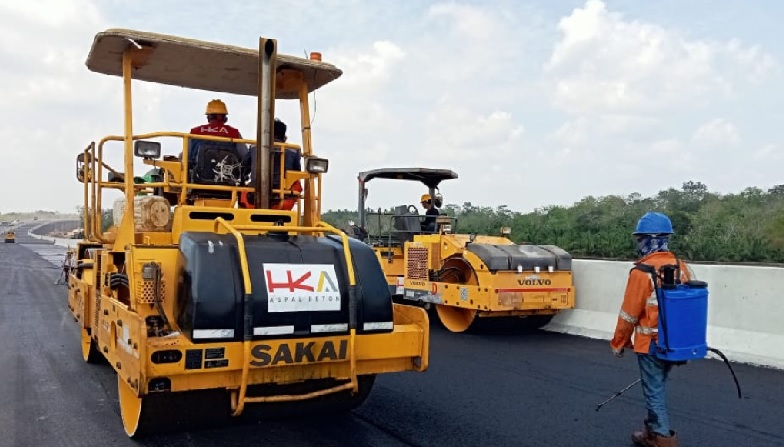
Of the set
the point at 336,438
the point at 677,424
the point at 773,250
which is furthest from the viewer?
the point at 773,250

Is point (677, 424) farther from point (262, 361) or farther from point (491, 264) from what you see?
point (491, 264)

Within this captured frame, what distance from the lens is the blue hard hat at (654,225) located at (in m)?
4.62

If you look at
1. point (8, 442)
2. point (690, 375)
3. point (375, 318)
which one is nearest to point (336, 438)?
point (375, 318)

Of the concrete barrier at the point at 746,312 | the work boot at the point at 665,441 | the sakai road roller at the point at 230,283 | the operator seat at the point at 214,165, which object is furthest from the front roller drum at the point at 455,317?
the work boot at the point at 665,441

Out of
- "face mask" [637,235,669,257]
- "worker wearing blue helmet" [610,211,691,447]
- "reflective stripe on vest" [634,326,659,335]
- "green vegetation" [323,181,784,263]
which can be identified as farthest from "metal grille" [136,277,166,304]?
"green vegetation" [323,181,784,263]

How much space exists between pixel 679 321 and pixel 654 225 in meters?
0.69

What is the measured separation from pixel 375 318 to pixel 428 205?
765cm

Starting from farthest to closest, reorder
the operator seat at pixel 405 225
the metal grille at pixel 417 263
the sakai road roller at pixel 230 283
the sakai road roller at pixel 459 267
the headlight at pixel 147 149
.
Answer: the operator seat at pixel 405 225
the metal grille at pixel 417 263
the sakai road roller at pixel 459 267
the headlight at pixel 147 149
the sakai road roller at pixel 230 283

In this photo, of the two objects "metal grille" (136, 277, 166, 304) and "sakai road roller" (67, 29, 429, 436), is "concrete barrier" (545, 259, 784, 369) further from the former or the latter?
"metal grille" (136, 277, 166, 304)

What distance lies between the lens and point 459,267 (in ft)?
32.7

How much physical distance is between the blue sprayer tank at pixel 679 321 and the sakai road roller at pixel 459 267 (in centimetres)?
447

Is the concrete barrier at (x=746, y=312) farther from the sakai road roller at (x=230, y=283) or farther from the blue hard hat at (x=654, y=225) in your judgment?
the sakai road roller at (x=230, y=283)

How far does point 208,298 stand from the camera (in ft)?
12.9

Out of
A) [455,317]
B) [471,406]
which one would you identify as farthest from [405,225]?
[471,406]
